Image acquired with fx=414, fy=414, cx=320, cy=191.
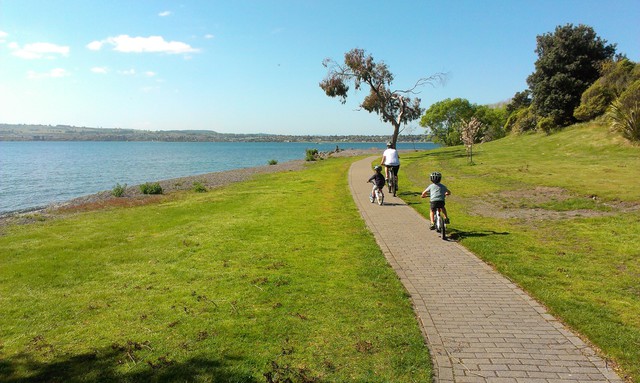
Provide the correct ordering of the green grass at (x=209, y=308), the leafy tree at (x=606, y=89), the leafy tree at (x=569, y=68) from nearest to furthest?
the green grass at (x=209, y=308)
the leafy tree at (x=606, y=89)
the leafy tree at (x=569, y=68)

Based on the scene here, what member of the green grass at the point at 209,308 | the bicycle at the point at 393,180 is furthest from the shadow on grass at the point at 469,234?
the bicycle at the point at 393,180

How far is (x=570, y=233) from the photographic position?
9.56 m

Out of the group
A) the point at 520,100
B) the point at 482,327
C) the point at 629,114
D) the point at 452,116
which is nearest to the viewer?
the point at 482,327

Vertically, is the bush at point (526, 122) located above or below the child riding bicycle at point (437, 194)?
above

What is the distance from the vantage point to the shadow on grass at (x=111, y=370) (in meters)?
4.18

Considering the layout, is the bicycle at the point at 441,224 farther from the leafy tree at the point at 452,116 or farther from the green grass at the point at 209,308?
the leafy tree at the point at 452,116

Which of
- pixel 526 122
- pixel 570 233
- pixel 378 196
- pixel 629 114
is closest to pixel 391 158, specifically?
pixel 378 196

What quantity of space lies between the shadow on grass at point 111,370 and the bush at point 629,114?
2643cm

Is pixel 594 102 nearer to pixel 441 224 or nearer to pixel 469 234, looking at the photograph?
pixel 469 234

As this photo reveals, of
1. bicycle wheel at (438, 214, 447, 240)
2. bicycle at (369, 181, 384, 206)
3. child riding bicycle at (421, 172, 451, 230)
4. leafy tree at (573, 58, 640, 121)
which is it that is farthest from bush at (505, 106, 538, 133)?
bicycle wheel at (438, 214, 447, 240)

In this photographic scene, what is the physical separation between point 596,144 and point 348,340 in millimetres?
27872

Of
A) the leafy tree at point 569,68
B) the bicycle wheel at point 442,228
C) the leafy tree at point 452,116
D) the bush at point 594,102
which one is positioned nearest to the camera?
the bicycle wheel at point 442,228

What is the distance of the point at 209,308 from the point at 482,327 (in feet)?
12.0

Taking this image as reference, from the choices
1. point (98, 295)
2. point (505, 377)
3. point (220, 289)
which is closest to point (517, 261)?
point (505, 377)
